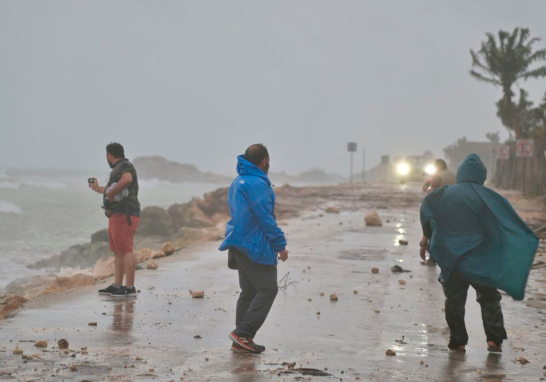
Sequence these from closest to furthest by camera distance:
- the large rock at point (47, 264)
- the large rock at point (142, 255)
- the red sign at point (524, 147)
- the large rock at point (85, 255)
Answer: the large rock at point (142, 255), the large rock at point (85, 255), the large rock at point (47, 264), the red sign at point (524, 147)

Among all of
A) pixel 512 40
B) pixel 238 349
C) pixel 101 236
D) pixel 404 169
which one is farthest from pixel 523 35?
pixel 238 349

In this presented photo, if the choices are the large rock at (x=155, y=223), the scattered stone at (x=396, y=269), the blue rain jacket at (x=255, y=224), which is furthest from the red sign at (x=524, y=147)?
the blue rain jacket at (x=255, y=224)

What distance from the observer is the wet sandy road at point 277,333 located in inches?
244

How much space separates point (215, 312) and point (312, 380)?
10.2 ft

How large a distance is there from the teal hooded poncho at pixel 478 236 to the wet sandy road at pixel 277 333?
2.25 ft

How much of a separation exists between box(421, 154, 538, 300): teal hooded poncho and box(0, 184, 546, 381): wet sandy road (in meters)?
Answer: 0.69

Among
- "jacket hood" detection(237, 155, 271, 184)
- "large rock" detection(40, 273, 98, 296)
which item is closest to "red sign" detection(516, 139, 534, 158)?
"large rock" detection(40, 273, 98, 296)

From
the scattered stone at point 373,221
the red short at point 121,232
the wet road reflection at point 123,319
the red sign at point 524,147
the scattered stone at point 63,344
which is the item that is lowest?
the wet road reflection at point 123,319

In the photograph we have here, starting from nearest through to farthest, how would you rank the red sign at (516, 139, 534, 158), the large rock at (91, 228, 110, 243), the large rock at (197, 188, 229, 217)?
the large rock at (91, 228, 110, 243) < the large rock at (197, 188, 229, 217) < the red sign at (516, 139, 534, 158)

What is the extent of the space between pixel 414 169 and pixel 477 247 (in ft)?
221

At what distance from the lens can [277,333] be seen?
782cm

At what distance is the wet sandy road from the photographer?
6199 mm

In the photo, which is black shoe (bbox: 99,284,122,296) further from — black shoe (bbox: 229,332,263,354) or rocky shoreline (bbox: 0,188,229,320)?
black shoe (bbox: 229,332,263,354)

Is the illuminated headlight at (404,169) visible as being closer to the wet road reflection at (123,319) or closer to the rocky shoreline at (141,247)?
the rocky shoreline at (141,247)
